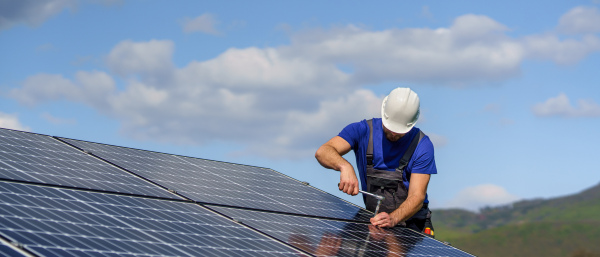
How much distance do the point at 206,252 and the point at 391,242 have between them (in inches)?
130

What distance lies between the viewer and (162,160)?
13.3 meters

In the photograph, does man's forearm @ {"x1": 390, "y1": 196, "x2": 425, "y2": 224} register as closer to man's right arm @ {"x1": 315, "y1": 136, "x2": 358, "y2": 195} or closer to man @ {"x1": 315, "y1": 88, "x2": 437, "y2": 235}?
man @ {"x1": 315, "y1": 88, "x2": 437, "y2": 235}

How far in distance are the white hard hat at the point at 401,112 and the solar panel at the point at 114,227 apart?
3562 mm

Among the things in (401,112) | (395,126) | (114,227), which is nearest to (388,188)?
(395,126)

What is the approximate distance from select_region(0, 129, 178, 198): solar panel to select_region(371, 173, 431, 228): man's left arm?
2.94 m

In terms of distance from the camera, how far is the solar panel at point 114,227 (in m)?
7.06

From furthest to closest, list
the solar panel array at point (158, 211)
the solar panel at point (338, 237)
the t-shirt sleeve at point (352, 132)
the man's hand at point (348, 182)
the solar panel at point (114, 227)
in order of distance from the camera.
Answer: the t-shirt sleeve at point (352, 132) → the man's hand at point (348, 182) → the solar panel at point (338, 237) → the solar panel array at point (158, 211) → the solar panel at point (114, 227)

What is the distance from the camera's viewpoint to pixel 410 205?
1161 centimetres

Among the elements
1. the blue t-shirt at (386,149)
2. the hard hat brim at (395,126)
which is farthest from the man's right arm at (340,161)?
the hard hat brim at (395,126)

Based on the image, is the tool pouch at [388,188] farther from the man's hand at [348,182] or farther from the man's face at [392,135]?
the man's hand at [348,182]

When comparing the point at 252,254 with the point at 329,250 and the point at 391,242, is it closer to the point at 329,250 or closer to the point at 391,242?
the point at 329,250

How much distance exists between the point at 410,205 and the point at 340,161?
1166mm

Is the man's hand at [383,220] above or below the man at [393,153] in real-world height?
below

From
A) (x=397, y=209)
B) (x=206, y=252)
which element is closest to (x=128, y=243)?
(x=206, y=252)
